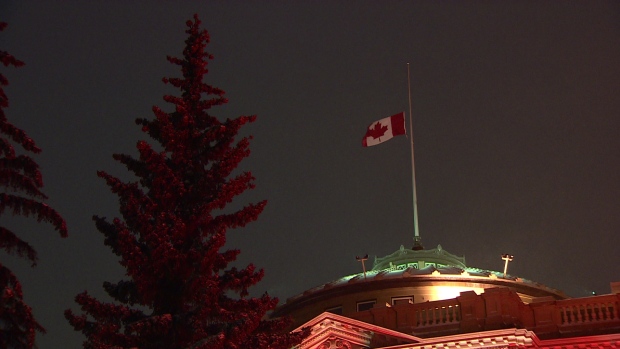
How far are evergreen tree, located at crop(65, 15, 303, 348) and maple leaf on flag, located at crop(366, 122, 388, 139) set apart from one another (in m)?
23.7

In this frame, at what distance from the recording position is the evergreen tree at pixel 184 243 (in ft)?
86.3

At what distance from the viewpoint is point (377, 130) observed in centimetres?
5331

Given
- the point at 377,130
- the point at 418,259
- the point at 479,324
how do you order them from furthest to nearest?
the point at 377,130, the point at 418,259, the point at 479,324

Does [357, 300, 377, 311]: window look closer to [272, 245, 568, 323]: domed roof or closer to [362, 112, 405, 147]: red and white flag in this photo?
[272, 245, 568, 323]: domed roof

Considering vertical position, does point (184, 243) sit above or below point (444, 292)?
below

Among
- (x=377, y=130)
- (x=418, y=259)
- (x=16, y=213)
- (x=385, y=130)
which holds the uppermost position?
(x=377, y=130)

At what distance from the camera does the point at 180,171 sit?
28.8 m

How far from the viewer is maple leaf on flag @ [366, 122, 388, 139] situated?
5300 cm

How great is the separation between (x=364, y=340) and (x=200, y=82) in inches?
Result: 524

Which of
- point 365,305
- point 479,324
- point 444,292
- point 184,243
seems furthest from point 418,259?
point 184,243

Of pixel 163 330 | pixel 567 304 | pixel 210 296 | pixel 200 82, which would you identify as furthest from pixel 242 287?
pixel 567 304

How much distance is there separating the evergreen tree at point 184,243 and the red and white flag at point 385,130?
23240 mm

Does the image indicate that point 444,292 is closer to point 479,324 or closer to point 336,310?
point 336,310

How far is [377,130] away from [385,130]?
2.12ft
